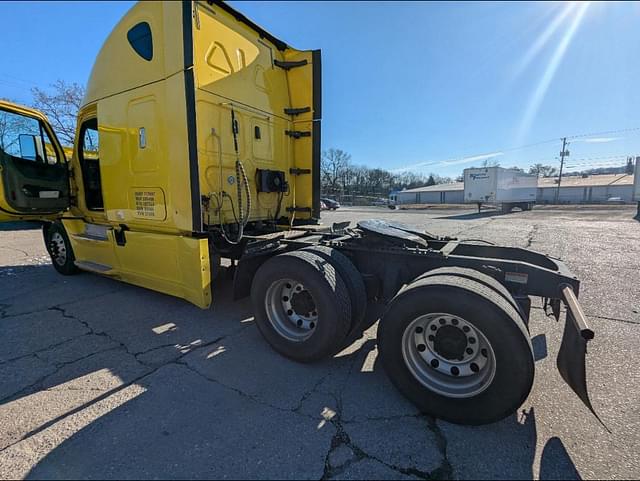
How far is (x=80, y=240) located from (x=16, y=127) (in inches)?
83.0

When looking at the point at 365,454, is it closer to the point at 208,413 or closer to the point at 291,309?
the point at 208,413

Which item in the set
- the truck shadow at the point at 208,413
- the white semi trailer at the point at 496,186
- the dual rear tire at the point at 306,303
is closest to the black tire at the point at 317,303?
the dual rear tire at the point at 306,303

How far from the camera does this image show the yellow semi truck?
2.41 m

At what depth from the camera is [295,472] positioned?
191cm

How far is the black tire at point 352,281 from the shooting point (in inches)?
121

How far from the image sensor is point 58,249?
654 centimetres

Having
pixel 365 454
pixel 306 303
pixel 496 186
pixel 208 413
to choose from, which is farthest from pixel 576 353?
pixel 496 186

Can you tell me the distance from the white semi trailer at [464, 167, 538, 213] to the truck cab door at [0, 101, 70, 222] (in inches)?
1163

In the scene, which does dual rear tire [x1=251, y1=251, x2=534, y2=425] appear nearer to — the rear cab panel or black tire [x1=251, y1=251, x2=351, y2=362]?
black tire [x1=251, y1=251, x2=351, y2=362]

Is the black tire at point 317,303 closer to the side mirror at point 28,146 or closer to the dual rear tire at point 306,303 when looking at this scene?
the dual rear tire at point 306,303

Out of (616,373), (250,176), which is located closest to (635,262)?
(616,373)

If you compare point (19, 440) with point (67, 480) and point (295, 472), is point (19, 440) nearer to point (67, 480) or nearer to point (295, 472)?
point (67, 480)

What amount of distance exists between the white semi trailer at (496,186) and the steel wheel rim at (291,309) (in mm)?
28893

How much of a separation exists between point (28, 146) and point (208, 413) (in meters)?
6.00
